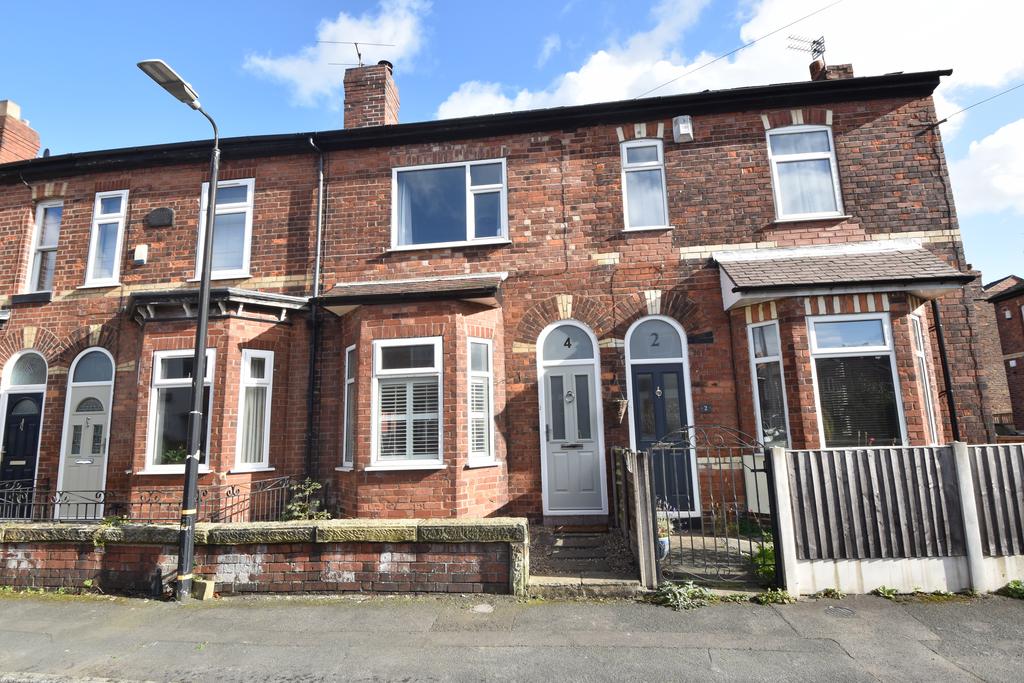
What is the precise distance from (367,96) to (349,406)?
20.8 ft

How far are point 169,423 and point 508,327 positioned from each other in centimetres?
561

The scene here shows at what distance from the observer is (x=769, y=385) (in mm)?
7980

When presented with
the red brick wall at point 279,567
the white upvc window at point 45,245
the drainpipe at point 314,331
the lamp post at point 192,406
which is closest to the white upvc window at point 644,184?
the drainpipe at point 314,331

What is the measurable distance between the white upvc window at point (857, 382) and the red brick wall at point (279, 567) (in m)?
5.10

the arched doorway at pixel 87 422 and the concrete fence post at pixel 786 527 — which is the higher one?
the arched doorway at pixel 87 422

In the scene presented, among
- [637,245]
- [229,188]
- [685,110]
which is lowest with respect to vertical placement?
[637,245]

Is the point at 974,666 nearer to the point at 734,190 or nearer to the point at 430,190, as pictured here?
the point at 734,190

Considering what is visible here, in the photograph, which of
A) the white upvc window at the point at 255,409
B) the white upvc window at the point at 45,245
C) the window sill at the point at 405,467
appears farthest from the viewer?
the white upvc window at the point at 45,245

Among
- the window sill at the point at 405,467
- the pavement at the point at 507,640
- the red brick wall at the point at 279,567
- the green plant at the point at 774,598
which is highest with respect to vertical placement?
the window sill at the point at 405,467

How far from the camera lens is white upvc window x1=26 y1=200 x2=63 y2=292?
34.5 ft

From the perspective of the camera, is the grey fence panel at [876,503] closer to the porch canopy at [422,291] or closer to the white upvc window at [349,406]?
the porch canopy at [422,291]

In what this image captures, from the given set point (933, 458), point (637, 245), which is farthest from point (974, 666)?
point (637, 245)

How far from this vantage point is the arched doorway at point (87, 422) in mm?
9344

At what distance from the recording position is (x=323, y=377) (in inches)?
358
